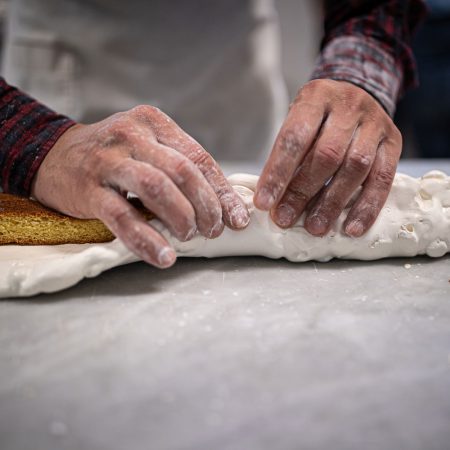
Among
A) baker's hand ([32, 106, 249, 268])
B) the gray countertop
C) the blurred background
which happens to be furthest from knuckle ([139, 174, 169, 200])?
the blurred background

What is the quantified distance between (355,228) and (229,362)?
60 cm

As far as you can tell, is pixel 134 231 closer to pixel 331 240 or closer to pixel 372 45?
pixel 331 240

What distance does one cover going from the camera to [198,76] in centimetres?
219

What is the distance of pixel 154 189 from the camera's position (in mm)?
1108

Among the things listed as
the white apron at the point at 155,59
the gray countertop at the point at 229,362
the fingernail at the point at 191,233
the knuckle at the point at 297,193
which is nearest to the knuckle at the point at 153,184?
the fingernail at the point at 191,233

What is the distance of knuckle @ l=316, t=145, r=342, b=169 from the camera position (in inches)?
50.5

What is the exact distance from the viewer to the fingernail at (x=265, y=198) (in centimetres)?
125

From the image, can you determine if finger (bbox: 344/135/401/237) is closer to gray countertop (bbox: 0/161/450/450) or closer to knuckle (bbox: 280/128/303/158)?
gray countertop (bbox: 0/161/450/450)

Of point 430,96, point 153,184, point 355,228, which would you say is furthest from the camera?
point 430,96

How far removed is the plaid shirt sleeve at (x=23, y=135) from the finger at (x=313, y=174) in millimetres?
681

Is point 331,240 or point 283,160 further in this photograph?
point 331,240

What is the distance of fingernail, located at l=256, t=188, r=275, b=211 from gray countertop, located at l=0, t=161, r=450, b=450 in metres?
0.19

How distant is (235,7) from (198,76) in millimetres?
355

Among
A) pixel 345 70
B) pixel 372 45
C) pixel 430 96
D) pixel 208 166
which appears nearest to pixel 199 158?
pixel 208 166
